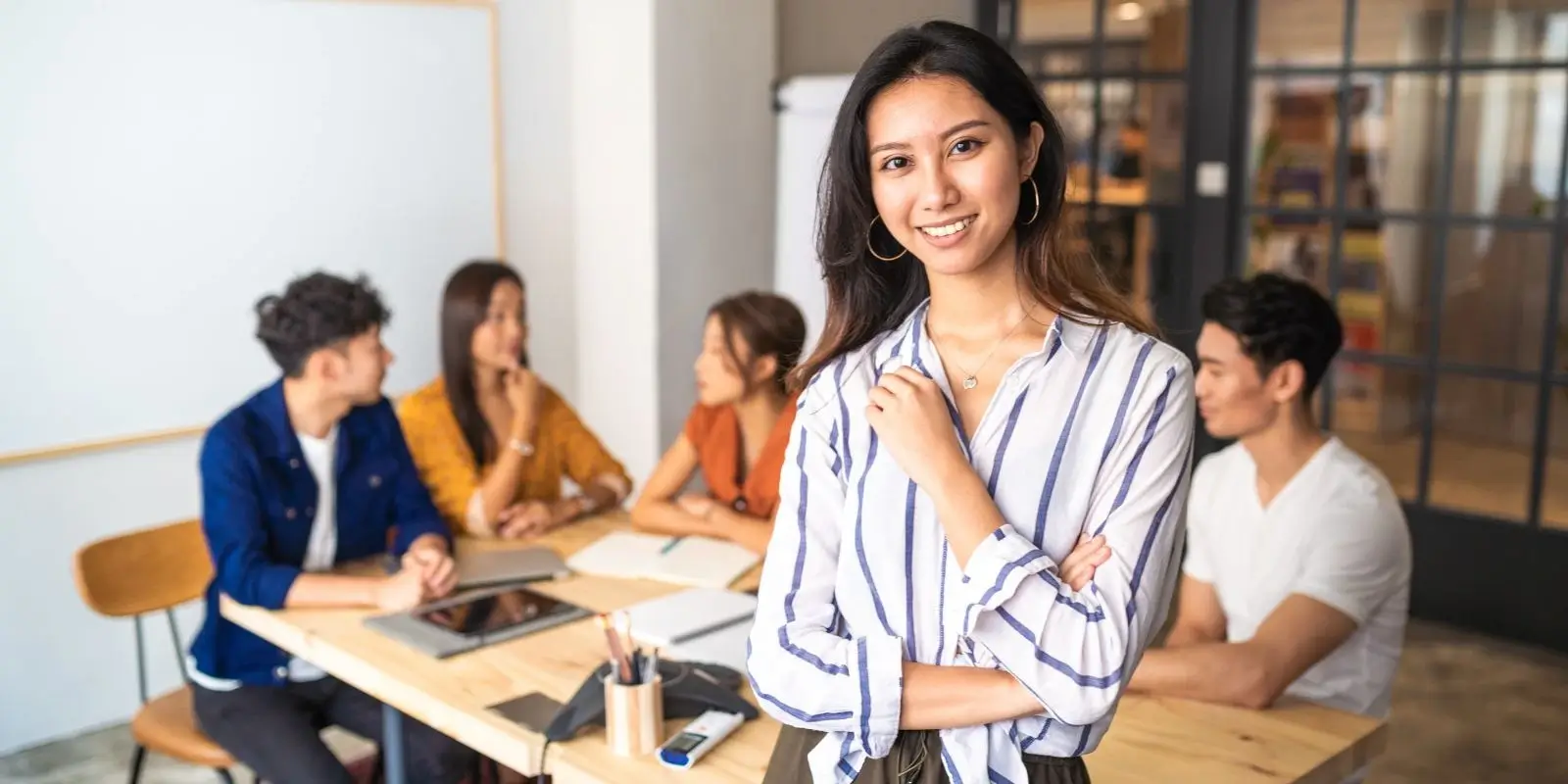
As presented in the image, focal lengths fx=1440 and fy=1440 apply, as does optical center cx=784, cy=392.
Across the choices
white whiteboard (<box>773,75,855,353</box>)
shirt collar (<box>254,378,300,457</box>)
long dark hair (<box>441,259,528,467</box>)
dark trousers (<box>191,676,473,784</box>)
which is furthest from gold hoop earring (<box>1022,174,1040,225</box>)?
white whiteboard (<box>773,75,855,353</box>)

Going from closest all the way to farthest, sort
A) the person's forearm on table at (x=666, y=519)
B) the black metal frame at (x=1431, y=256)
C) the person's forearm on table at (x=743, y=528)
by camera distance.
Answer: the person's forearm on table at (x=743, y=528), the person's forearm on table at (x=666, y=519), the black metal frame at (x=1431, y=256)

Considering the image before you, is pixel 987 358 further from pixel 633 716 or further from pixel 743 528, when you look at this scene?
pixel 743 528

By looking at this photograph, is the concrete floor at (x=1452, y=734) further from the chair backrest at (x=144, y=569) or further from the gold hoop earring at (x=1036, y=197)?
the gold hoop earring at (x=1036, y=197)

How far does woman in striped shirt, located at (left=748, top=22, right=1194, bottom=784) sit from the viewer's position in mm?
1249

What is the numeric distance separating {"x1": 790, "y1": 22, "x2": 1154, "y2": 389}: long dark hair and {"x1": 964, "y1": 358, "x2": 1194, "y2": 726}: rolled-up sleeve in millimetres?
116

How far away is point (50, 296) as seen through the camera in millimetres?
3418

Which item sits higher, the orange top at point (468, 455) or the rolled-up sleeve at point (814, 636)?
the rolled-up sleeve at point (814, 636)

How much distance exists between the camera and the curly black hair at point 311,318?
2607 mm

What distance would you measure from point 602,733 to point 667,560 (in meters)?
0.83

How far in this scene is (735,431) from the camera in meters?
3.09

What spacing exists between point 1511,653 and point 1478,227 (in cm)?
128

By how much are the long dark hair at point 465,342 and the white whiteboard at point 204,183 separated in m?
0.82

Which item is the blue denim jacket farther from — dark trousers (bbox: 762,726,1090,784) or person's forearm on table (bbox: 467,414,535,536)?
dark trousers (bbox: 762,726,1090,784)

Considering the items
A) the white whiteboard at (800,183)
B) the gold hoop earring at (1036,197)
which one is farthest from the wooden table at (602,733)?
the white whiteboard at (800,183)
